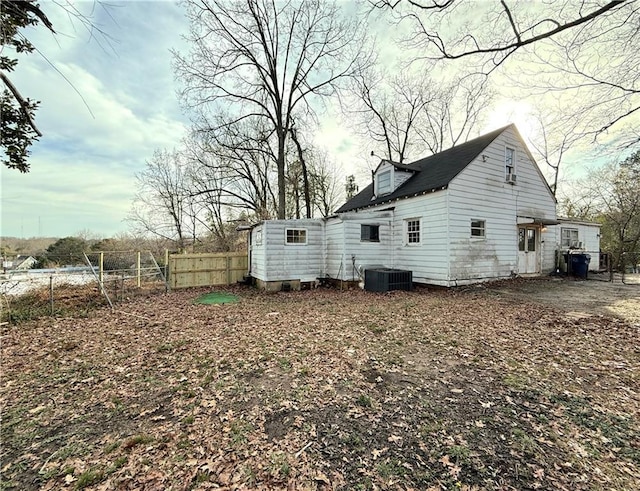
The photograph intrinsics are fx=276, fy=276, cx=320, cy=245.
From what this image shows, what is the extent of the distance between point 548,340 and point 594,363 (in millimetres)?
962

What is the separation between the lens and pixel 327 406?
328cm

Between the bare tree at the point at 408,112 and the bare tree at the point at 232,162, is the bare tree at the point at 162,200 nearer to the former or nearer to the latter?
the bare tree at the point at 232,162

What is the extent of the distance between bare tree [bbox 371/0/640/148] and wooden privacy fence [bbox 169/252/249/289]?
39.0ft

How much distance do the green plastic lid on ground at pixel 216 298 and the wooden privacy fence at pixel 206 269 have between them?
7.62 ft

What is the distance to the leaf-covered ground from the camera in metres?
2.33

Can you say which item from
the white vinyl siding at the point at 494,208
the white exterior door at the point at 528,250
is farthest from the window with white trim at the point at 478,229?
the white exterior door at the point at 528,250

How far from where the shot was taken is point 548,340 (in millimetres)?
5148

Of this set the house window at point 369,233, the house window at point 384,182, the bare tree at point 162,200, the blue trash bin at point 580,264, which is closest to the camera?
the house window at point 369,233

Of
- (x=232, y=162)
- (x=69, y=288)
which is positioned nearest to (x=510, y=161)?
(x=232, y=162)

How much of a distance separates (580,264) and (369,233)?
11.0 m

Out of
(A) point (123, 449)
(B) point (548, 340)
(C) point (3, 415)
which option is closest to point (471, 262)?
(B) point (548, 340)

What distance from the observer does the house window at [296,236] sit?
12.3 meters

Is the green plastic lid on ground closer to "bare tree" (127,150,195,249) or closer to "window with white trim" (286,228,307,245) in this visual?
"window with white trim" (286,228,307,245)

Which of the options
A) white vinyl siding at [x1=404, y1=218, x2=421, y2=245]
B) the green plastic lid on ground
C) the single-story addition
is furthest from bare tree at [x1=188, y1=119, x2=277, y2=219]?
white vinyl siding at [x1=404, y1=218, x2=421, y2=245]
